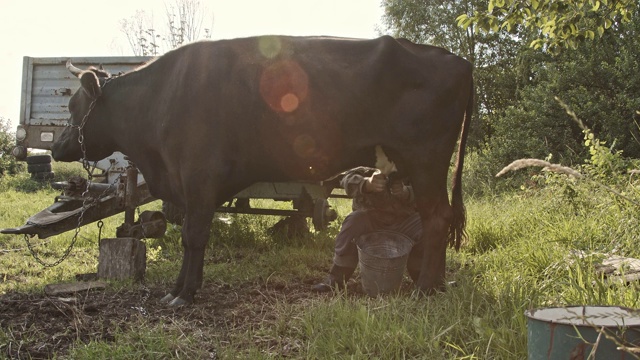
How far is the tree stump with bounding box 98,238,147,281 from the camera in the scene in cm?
531

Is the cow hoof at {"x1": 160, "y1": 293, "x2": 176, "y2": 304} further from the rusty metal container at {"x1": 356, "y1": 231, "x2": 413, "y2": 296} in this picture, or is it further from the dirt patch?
the rusty metal container at {"x1": 356, "y1": 231, "x2": 413, "y2": 296}

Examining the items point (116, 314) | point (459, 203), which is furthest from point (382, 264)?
point (116, 314)

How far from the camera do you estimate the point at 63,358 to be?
3100 mm

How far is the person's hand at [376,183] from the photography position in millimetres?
4695

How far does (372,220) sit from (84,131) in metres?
2.79

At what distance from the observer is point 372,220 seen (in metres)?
A: 4.93

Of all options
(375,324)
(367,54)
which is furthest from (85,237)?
(375,324)

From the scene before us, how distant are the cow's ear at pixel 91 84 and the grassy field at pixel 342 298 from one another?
170 cm

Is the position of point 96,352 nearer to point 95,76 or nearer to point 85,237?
point 95,76

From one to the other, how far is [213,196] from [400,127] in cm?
154

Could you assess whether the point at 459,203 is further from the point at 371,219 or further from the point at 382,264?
the point at 382,264

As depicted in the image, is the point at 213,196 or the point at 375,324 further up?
the point at 213,196

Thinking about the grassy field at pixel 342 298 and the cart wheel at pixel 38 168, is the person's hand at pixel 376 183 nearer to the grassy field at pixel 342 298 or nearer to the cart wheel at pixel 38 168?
the grassy field at pixel 342 298

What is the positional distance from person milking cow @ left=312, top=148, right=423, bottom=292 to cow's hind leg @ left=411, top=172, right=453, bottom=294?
301 mm
